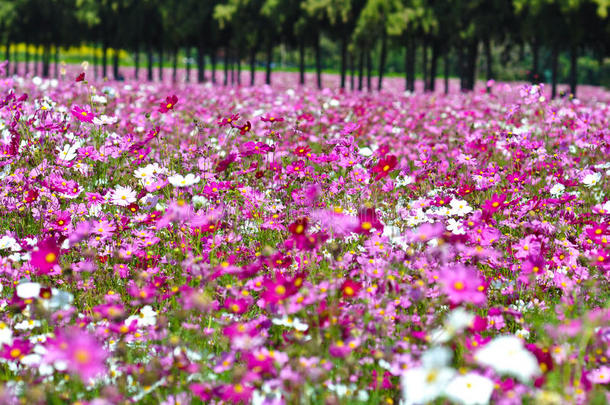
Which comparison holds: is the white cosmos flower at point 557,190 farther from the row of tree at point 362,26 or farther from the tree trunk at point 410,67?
the tree trunk at point 410,67

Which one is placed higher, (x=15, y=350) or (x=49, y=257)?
(x=49, y=257)

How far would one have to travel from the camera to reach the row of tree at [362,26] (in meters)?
18.8

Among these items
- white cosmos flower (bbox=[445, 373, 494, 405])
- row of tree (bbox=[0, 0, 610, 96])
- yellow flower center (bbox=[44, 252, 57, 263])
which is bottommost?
white cosmos flower (bbox=[445, 373, 494, 405])

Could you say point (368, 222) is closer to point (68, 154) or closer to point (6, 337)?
point (6, 337)

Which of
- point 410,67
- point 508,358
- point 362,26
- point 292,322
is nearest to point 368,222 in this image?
point 292,322

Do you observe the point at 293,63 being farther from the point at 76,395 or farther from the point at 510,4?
the point at 76,395

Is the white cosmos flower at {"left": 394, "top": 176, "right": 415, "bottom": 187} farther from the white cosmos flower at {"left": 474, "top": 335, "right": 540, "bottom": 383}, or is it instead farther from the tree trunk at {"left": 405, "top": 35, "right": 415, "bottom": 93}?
the tree trunk at {"left": 405, "top": 35, "right": 415, "bottom": 93}

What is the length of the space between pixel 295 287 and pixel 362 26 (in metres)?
19.7

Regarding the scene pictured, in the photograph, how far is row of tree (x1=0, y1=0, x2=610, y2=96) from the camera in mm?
18797

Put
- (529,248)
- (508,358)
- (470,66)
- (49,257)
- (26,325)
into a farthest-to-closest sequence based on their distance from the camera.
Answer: (470,66) → (529,248) → (26,325) → (49,257) → (508,358)

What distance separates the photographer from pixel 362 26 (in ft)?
66.3

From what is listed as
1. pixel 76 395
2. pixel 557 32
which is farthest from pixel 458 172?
pixel 557 32

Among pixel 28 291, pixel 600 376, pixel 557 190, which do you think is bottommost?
pixel 600 376

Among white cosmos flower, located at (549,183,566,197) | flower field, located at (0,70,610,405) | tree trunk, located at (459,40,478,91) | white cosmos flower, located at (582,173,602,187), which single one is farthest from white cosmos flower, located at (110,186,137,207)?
tree trunk, located at (459,40,478,91)
